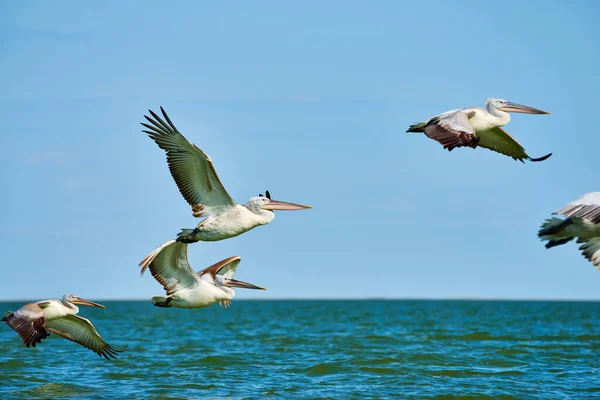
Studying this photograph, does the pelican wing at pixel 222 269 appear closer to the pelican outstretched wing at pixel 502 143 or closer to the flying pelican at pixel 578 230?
the pelican outstretched wing at pixel 502 143

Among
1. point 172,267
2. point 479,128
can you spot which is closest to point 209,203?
point 172,267

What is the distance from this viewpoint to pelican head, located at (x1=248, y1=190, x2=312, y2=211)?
33.2 feet

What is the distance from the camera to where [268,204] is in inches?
399

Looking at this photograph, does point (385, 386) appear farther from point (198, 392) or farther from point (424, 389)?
point (198, 392)

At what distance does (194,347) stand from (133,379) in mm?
7772

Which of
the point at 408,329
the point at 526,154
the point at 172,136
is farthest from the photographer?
the point at 408,329

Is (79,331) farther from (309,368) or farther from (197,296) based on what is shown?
(309,368)

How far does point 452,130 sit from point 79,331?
6694mm

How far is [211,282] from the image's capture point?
11.4 m

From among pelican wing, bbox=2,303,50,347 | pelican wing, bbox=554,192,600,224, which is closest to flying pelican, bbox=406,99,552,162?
pelican wing, bbox=554,192,600,224

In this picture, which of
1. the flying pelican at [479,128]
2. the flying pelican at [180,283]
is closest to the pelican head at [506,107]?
the flying pelican at [479,128]

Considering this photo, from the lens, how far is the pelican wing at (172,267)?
34.8ft

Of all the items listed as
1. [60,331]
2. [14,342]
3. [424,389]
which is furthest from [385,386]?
[14,342]

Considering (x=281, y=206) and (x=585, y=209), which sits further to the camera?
(x=281, y=206)
